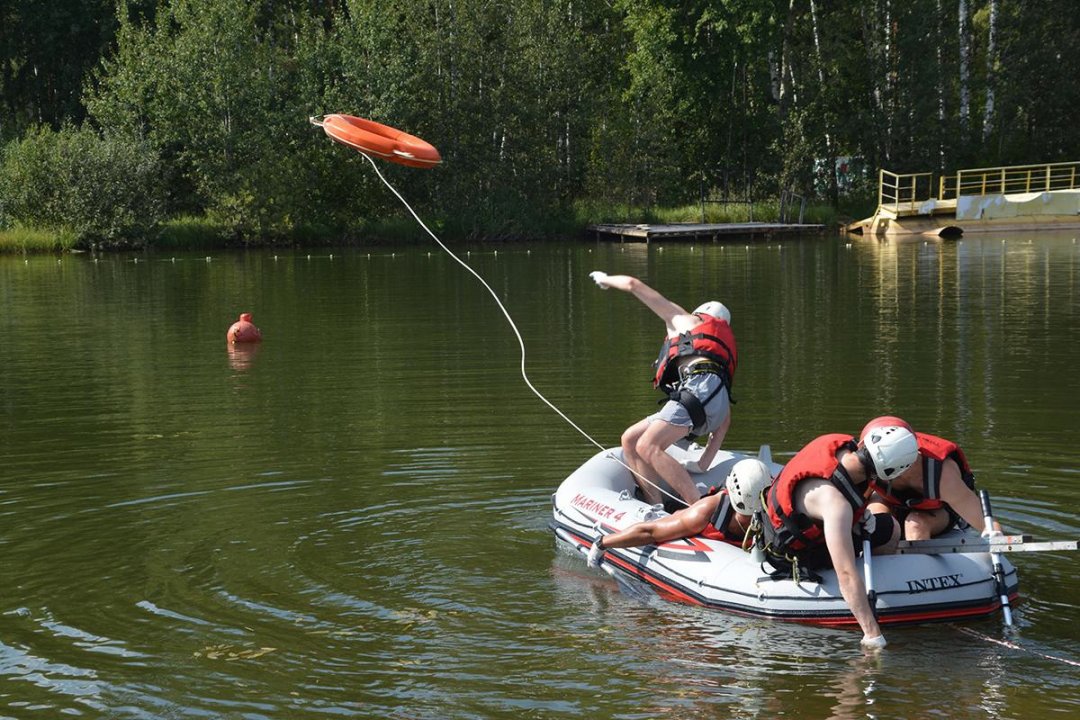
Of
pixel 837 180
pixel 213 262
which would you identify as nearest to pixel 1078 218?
pixel 837 180

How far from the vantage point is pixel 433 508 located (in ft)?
34.2

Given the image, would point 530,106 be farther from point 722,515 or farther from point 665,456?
point 722,515

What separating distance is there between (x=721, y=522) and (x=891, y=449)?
168cm

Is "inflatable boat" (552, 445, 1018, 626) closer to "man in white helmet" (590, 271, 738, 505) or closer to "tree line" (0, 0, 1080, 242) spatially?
"man in white helmet" (590, 271, 738, 505)

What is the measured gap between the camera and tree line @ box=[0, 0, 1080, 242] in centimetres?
4816

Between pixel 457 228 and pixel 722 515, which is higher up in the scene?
pixel 457 228

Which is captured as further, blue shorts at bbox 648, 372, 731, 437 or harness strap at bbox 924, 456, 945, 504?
blue shorts at bbox 648, 372, 731, 437

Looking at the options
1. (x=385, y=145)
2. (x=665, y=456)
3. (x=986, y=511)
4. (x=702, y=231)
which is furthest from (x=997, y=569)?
(x=702, y=231)

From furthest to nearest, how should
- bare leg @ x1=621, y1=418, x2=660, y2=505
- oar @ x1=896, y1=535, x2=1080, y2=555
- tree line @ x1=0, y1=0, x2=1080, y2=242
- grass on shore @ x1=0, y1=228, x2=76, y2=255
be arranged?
tree line @ x1=0, y1=0, x2=1080, y2=242 < grass on shore @ x1=0, y1=228, x2=76, y2=255 < bare leg @ x1=621, y1=418, x2=660, y2=505 < oar @ x1=896, y1=535, x2=1080, y2=555

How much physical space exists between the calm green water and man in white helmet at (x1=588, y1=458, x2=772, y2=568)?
1.17 feet

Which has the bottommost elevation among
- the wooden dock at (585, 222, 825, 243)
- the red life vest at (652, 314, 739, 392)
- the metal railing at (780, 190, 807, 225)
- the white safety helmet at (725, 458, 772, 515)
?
the white safety helmet at (725, 458, 772, 515)

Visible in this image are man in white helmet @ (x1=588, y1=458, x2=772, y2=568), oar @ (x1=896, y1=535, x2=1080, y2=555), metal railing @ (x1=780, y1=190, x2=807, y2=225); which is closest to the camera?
oar @ (x1=896, y1=535, x2=1080, y2=555)

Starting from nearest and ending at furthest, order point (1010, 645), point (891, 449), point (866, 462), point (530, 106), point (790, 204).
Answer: point (891, 449) < point (866, 462) < point (1010, 645) < point (530, 106) < point (790, 204)

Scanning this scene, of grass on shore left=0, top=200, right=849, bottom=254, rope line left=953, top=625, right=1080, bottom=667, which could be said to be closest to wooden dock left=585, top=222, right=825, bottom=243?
grass on shore left=0, top=200, right=849, bottom=254
